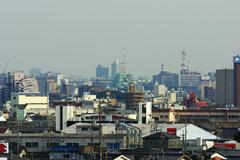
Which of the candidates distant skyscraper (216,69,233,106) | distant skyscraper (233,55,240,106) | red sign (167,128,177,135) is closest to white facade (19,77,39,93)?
distant skyscraper (216,69,233,106)

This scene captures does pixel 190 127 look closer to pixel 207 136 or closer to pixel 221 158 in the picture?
pixel 207 136

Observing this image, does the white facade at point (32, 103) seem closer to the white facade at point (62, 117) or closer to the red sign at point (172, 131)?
the white facade at point (62, 117)

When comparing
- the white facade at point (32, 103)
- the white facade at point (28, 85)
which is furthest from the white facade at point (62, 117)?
the white facade at point (28, 85)

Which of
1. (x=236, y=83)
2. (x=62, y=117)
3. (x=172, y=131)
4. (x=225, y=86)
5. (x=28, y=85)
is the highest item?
(x=236, y=83)

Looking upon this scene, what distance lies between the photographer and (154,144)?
45.5 m

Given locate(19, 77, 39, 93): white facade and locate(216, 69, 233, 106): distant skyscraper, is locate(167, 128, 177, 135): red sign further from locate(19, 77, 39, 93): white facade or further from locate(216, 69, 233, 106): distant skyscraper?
locate(19, 77, 39, 93): white facade

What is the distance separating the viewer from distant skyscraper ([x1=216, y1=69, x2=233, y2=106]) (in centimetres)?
15538

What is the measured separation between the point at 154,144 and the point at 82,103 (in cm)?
6574

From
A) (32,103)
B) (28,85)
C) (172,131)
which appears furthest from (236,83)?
(172,131)

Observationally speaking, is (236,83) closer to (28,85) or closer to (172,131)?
(28,85)

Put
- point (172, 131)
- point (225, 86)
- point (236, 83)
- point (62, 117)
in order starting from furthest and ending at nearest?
point (225, 86) → point (236, 83) → point (62, 117) → point (172, 131)

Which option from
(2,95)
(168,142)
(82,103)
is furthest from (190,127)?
(2,95)

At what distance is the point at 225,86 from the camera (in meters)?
156

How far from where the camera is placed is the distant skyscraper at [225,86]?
510 feet
